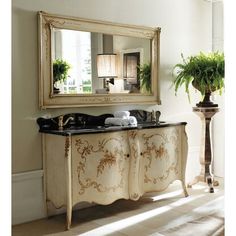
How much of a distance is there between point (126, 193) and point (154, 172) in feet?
1.28

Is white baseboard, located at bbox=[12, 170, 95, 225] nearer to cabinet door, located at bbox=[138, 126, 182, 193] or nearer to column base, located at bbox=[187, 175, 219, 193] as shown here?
cabinet door, located at bbox=[138, 126, 182, 193]

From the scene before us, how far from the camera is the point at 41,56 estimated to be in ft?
10.5

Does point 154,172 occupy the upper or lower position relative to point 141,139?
lower

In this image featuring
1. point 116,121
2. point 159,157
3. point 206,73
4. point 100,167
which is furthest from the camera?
point 206,73

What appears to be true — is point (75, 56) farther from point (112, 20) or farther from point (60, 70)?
point (112, 20)

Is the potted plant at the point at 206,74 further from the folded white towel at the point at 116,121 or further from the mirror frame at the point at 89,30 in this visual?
the folded white towel at the point at 116,121

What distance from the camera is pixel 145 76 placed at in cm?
396

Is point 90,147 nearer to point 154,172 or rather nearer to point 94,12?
point 154,172

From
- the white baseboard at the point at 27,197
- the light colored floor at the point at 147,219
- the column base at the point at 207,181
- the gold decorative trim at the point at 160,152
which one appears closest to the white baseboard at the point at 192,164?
the column base at the point at 207,181

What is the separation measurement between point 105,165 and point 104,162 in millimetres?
29

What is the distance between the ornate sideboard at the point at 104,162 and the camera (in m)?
2.98

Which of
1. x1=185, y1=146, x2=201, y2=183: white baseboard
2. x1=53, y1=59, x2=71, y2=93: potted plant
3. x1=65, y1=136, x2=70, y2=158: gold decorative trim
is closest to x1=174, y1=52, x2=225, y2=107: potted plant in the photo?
x1=185, y1=146, x2=201, y2=183: white baseboard

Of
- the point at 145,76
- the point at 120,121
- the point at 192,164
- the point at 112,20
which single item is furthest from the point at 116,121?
the point at 192,164
